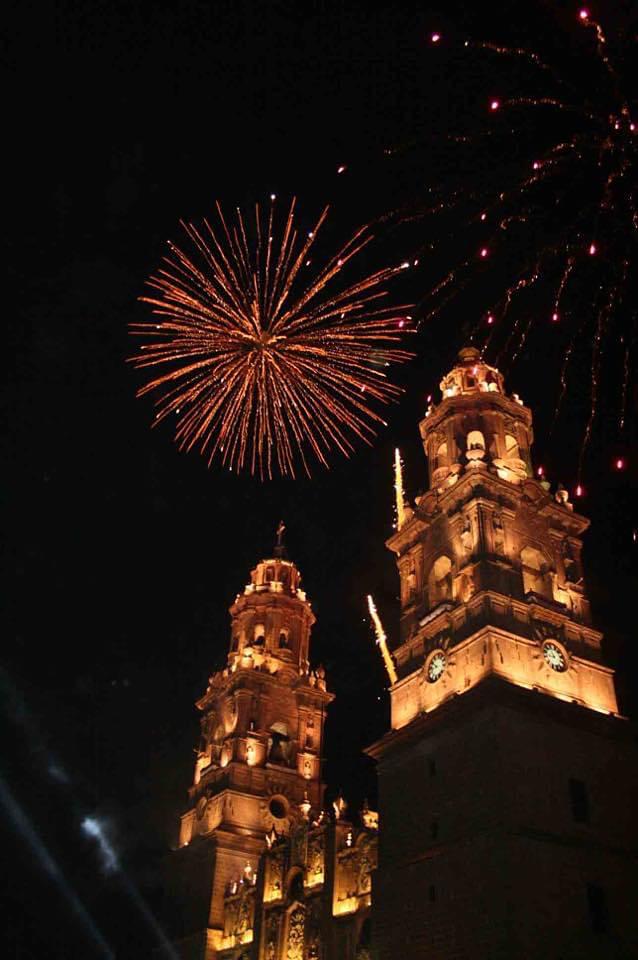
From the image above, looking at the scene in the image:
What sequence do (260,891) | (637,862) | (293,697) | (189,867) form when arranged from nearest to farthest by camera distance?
(637,862) → (260,891) → (189,867) → (293,697)

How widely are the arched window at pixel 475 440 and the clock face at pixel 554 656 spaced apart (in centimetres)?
1184

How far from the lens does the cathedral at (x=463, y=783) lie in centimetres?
3098

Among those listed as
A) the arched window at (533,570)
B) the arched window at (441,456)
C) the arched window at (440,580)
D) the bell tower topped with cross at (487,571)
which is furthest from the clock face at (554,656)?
the arched window at (441,456)

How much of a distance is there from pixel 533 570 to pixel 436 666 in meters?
7.27

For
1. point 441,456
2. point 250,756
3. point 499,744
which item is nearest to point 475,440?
point 441,456

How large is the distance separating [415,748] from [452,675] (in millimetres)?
3447

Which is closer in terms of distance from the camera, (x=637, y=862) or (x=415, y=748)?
(x=637, y=862)

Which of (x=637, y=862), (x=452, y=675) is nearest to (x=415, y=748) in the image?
(x=452, y=675)

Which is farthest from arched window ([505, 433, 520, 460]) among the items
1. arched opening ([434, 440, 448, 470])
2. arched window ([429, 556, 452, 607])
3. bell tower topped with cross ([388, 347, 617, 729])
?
arched window ([429, 556, 452, 607])

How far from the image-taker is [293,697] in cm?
6194

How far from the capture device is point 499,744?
1287 inches

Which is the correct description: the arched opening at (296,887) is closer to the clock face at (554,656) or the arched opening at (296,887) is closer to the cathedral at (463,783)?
the cathedral at (463,783)

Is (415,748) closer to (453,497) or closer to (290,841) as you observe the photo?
(453,497)

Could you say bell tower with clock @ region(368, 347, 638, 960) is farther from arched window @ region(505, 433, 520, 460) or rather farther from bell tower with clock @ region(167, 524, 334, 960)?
bell tower with clock @ region(167, 524, 334, 960)
